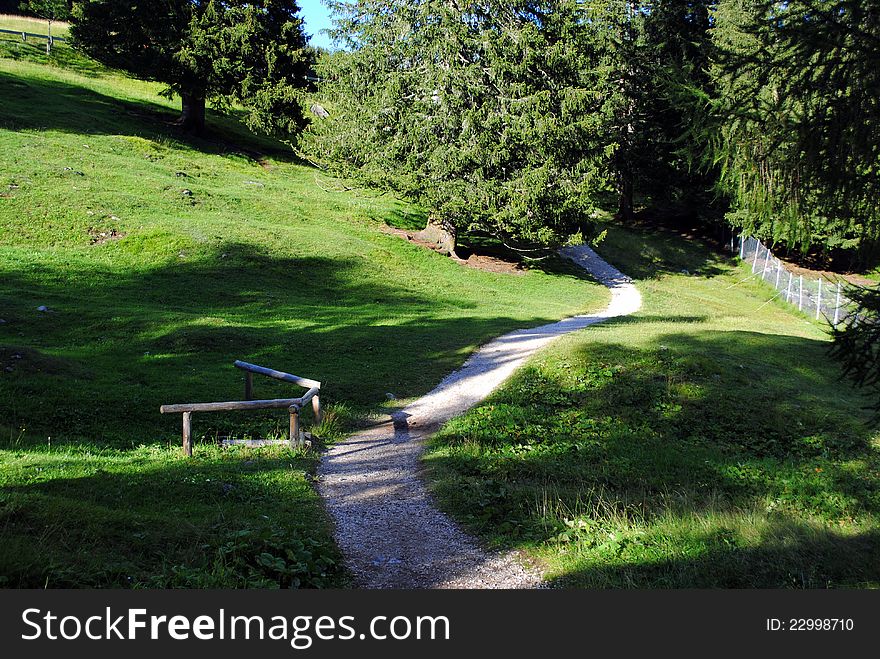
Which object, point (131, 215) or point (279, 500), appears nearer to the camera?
point (279, 500)

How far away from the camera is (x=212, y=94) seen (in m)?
42.6

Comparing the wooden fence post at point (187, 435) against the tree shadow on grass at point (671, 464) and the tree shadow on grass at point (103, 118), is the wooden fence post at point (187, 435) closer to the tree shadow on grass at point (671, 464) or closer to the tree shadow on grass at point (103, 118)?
the tree shadow on grass at point (671, 464)

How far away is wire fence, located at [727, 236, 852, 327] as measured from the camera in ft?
96.5

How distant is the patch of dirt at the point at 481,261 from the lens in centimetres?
3250

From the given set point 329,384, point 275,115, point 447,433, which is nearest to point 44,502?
point 447,433

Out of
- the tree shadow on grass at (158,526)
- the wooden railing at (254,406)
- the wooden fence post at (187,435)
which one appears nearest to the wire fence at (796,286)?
the wooden railing at (254,406)

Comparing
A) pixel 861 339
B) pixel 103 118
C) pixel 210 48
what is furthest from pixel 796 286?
pixel 103 118

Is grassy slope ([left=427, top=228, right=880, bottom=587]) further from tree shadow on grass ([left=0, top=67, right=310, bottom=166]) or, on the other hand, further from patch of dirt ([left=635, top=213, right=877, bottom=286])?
patch of dirt ([left=635, top=213, right=877, bottom=286])

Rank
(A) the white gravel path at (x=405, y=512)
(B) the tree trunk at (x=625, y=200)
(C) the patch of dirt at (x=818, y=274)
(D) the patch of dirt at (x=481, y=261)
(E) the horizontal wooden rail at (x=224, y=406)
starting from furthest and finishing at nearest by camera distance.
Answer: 1. (B) the tree trunk at (x=625, y=200)
2. (C) the patch of dirt at (x=818, y=274)
3. (D) the patch of dirt at (x=481, y=261)
4. (E) the horizontal wooden rail at (x=224, y=406)
5. (A) the white gravel path at (x=405, y=512)

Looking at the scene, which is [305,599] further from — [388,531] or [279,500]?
[279,500]

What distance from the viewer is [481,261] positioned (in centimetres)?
3356

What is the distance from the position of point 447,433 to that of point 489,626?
255 inches

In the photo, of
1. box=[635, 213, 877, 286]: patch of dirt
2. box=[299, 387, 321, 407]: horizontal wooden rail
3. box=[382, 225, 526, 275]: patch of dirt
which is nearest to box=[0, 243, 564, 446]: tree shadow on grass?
box=[299, 387, 321, 407]: horizontal wooden rail

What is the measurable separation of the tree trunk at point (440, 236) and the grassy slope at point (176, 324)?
5.02ft
